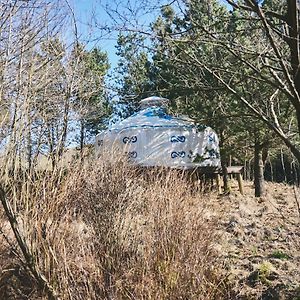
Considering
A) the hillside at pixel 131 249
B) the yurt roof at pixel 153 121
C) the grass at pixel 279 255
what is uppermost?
the yurt roof at pixel 153 121

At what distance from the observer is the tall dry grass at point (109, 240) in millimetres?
2945

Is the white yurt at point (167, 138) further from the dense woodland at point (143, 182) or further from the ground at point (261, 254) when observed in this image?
the dense woodland at point (143, 182)

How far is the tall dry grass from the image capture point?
295 centimetres

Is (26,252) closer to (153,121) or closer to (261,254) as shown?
(261,254)

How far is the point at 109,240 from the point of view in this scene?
3555 mm

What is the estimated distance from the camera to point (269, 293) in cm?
308

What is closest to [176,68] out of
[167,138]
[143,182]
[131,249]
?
[131,249]

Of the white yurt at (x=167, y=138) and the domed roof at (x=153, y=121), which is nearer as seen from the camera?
the white yurt at (x=167, y=138)

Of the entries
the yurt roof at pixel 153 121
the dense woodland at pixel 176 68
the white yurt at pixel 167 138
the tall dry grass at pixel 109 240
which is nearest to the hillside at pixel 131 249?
the tall dry grass at pixel 109 240

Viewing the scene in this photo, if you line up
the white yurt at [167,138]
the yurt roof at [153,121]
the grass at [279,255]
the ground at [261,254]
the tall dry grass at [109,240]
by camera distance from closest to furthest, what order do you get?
the tall dry grass at [109,240] < the ground at [261,254] < the grass at [279,255] < the white yurt at [167,138] < the yurt roof at [153,121]

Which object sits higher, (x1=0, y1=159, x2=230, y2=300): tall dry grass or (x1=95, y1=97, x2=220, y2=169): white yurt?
(x1=95, y1=97, x2=220, y2=169): white yurt

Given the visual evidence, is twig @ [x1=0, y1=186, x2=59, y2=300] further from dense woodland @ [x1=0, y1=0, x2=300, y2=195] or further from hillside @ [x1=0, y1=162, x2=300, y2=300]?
dense woodland @ [x1=0, y1=0, x2=300, y2=195]

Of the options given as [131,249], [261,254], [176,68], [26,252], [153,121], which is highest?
[153,121]

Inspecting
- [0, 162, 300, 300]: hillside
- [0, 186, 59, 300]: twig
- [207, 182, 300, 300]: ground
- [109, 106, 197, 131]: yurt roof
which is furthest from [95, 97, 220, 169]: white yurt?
[0, 186, 59, 300]: twig
